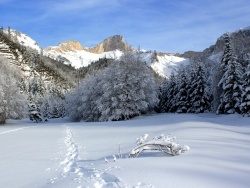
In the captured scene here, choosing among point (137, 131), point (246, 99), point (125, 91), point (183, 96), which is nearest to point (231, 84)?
point (246, 99)

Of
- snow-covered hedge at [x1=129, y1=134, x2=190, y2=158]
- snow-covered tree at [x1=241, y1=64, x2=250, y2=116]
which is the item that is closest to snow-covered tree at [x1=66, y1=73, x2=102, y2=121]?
snow-covered tree at [x1=241, y1=64, x2=250, y2=116]

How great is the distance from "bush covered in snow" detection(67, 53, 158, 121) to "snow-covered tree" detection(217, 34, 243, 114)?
11.5 metres

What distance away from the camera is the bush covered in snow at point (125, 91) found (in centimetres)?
4306

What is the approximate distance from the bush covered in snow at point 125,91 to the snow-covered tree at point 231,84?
11464 millimetres

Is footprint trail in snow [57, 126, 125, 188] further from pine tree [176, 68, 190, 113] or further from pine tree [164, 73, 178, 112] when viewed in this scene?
pine tree [164, 73, 178, 112]

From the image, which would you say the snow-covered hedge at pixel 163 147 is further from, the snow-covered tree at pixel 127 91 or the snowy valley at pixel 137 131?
A: the snow-covered tree at pixel 127 91

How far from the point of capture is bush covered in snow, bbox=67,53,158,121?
1695 inches

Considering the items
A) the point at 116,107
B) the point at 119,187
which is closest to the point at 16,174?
the point at 119,187

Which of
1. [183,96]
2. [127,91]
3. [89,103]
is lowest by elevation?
[89,103]

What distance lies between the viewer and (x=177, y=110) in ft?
154

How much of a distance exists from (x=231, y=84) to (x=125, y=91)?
14792 millimetres

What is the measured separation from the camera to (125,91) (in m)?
43.5

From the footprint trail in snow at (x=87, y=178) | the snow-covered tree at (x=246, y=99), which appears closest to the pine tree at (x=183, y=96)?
the snow-covered tree at (x=246, y=99)

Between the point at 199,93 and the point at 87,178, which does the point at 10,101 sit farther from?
the point at 87,178
